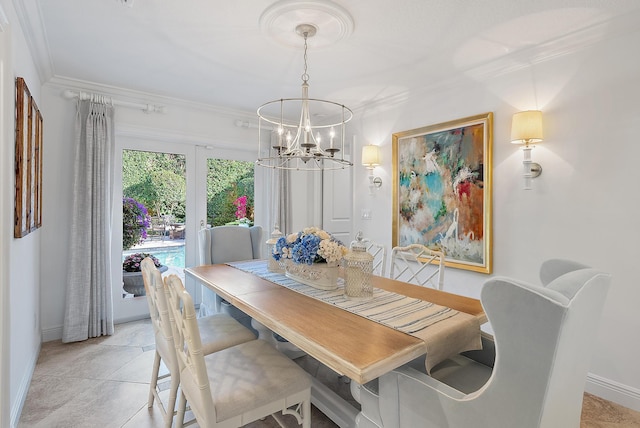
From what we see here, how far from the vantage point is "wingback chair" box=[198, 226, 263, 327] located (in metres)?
2.88

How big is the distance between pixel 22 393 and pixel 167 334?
1.40 metres

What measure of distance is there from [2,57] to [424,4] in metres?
2.17

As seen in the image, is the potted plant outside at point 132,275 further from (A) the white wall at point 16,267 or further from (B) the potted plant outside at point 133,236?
(A) the white wall at point 16,267

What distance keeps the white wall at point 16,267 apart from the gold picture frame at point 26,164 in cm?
8

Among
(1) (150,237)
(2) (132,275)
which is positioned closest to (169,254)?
(1) (150,237)

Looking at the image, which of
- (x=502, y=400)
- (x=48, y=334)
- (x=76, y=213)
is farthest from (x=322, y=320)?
(x=48, y=334)

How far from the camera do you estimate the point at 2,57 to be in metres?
1.57

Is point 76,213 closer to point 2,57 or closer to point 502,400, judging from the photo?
point 2,57

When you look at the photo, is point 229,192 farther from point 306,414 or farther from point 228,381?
point 306,414

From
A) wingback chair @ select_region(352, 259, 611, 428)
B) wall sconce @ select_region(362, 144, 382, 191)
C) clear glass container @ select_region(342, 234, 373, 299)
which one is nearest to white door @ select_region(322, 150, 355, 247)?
wall sconce @ select_region(362, 144, 382, 191)

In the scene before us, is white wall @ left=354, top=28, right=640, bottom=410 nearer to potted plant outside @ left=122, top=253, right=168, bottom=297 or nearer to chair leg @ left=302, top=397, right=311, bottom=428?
chair leg @ left=302, top=397, right=311, bottom=428

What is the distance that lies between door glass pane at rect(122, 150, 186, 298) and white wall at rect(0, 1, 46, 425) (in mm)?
864

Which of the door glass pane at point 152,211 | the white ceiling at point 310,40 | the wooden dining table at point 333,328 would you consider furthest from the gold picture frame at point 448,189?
the door glass pane at point 152,211

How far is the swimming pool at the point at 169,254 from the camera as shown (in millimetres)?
3756
